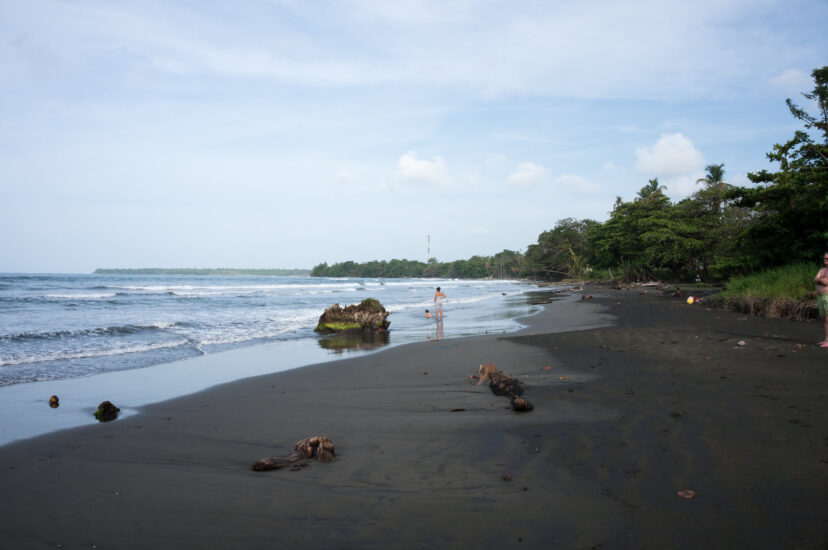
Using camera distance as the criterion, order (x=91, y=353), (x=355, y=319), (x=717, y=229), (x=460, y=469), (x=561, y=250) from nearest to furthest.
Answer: (x=460, y=469), (x=91, y=353), (x=355, y=319), (x=717, y=229), (x=561, y=250)

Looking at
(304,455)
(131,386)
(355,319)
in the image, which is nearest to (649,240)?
(355,319)

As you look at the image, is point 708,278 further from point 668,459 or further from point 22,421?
point 22,421

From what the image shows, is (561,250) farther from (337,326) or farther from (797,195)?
(337,326)

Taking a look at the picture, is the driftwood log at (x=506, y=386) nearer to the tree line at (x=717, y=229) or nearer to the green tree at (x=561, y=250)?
the tree line at (x=717, y=229)

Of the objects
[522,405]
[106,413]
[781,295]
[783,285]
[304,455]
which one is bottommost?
[106,413]

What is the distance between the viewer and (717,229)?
1191 inches

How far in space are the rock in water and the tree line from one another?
16.9 m

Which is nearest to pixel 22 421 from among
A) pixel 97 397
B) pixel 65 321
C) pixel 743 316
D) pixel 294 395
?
pixel 97 397

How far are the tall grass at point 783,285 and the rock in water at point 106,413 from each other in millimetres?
15205

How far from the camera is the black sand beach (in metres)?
2.67

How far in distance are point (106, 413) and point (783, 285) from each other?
16178mm

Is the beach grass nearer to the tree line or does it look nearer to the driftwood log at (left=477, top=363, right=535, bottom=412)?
the tree line

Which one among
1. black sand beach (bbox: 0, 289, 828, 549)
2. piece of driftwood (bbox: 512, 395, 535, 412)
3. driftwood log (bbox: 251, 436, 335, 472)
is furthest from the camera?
piece of driftwood (bbox: 512, 395, 535, 412)

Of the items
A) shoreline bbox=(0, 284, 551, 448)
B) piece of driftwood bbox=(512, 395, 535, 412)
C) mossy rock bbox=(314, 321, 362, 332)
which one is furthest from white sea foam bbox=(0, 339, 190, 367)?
piece of driftwood bbox=(512, 395, 535, 412)
